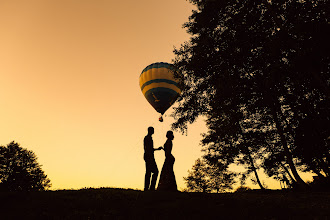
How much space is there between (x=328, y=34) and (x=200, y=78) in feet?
25.1

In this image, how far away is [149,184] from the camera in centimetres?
1020

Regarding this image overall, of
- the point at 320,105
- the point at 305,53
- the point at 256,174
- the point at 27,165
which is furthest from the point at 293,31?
the point at 27,165

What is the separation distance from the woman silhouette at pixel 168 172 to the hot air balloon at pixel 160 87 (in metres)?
10.0

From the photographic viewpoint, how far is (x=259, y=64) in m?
11.8

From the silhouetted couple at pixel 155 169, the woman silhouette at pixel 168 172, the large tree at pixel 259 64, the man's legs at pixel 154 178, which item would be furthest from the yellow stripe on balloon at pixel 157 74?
the man's legs at pixel 154 178

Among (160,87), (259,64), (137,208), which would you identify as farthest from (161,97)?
(137,208)

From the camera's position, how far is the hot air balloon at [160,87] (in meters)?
20.3

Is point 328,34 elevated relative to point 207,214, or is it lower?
elevated

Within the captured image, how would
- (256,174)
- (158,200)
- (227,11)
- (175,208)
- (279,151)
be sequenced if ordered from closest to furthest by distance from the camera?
(175,208) < (158,200) < (227,11) < (279,151) < (256,174)

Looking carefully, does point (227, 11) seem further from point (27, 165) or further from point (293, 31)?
point (27, 165)

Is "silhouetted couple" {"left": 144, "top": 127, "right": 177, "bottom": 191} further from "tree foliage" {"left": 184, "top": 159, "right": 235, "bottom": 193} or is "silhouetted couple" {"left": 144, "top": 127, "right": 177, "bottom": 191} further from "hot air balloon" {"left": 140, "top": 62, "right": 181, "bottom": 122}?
"tree foliage" {"left": 184, "top": 159, "right": 235, "bottom": 193}

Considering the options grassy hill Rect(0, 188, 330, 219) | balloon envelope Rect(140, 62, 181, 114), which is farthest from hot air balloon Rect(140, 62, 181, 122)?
grassy hill Rect(0, 188, 330, 219)

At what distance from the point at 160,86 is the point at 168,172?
11499mm

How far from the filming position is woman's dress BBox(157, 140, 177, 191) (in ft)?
32.4
